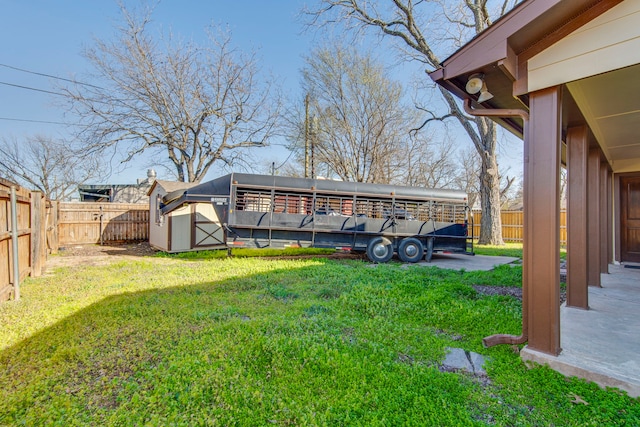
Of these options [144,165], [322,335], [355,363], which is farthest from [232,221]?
[144,165]

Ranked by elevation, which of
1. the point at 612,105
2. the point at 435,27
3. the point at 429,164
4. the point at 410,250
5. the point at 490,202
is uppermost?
the point at 435,27

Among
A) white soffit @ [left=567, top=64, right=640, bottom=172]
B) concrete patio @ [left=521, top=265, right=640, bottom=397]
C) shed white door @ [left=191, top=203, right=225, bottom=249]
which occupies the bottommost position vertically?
concrete patio @ [left=521, top=265, right=640, bottom=397]

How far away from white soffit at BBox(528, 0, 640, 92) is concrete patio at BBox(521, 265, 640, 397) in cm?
217

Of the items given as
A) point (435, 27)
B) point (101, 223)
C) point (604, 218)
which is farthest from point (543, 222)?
point (101, 223)

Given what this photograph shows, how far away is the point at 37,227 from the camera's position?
5.70 metres

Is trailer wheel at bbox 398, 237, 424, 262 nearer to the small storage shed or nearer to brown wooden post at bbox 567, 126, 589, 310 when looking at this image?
brown wooden post at bbox 567, 126, 589, 310

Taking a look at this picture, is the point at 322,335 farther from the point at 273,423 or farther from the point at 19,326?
the point at 19,326

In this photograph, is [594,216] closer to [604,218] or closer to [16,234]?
[604,218]

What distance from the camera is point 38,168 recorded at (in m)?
20.9

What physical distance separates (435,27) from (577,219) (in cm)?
1214

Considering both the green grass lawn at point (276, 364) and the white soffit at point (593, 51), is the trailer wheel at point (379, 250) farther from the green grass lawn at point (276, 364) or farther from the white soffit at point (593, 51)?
the white soffit at point (593, 51)

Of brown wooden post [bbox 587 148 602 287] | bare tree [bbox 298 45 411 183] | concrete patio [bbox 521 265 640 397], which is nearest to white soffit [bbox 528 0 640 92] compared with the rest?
concrete patio [bbox 521 265 640 397]

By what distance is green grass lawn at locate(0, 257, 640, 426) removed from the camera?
73.1 inches

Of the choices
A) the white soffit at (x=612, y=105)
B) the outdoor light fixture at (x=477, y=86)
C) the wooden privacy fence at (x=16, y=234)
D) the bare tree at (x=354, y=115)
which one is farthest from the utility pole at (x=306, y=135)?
the outdoor light fixture at (x=477, y=86)
